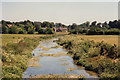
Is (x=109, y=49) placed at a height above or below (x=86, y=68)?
above

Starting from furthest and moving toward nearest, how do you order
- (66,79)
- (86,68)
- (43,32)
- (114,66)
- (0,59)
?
(43,32) < (86,68) < (0,59) < (114,66) < (66,79)

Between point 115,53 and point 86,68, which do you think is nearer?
point 86,68

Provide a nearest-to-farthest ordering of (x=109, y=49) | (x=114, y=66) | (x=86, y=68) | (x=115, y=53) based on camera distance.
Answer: (x=114, y=66)
(x=86, y=68)
(x=115, y=53)
(x=109, y=49)

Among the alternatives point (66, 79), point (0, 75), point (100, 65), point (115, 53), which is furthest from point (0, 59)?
point (115, 53)

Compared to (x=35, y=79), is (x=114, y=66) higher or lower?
higher

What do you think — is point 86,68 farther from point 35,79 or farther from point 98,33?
point 98,33

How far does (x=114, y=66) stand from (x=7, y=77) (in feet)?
31.9

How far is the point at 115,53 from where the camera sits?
17.2 m

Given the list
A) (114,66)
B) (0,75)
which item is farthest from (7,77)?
(114,66)

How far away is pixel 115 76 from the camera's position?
11.7 m

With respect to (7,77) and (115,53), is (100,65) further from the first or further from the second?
(7,77)

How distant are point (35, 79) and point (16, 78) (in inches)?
65.7

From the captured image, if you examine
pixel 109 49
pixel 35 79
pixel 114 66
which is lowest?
pixel 35 79

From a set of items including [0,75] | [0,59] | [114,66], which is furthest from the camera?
[0,59]
